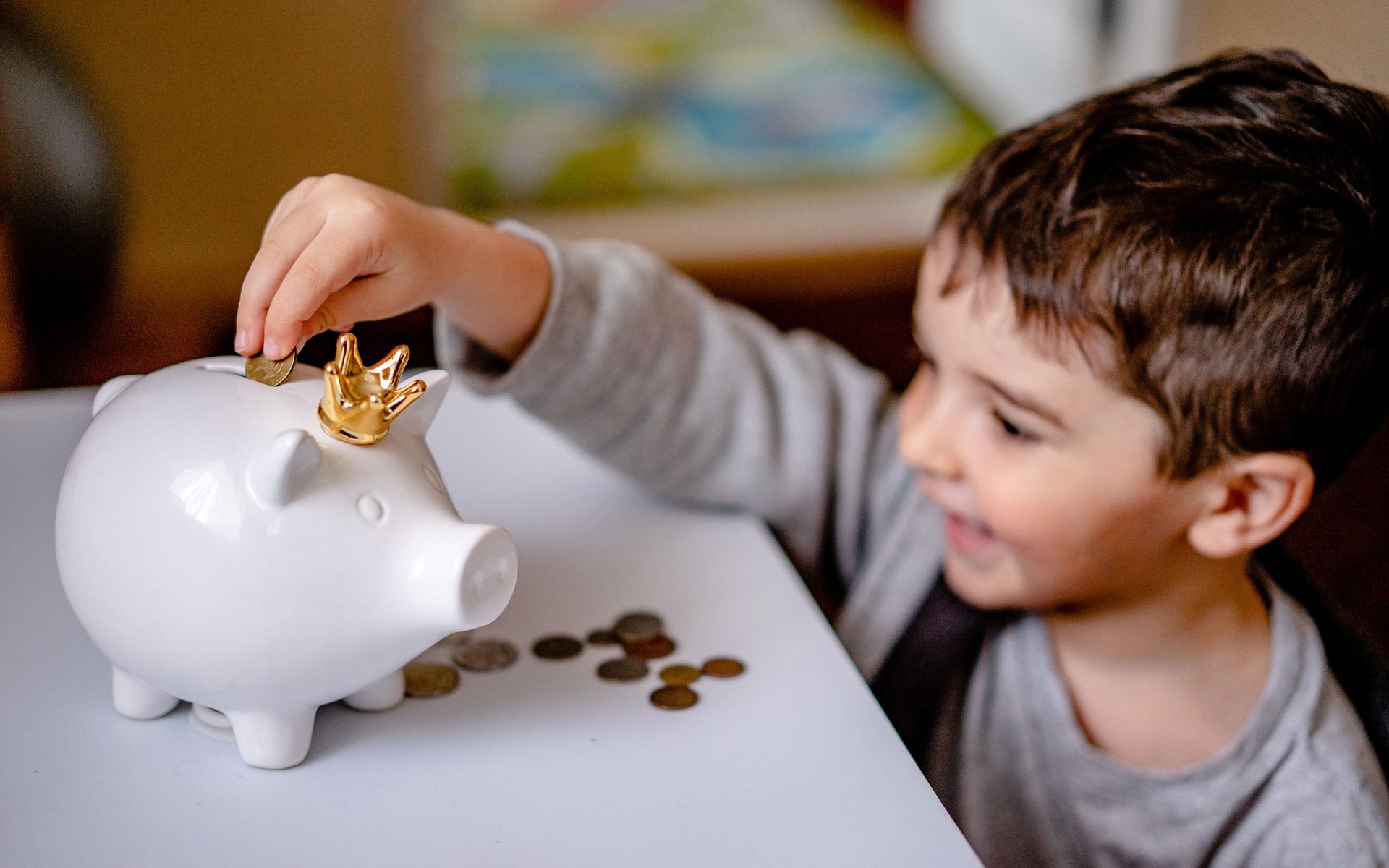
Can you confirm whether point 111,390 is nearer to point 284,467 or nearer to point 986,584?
point 284,467

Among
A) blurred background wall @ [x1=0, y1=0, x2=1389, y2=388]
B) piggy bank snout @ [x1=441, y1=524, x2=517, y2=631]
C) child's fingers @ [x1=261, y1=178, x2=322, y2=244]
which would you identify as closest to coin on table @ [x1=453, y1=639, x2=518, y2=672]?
piggy bank snout @ [x1=441, y1=524, x2=517, y2=631]

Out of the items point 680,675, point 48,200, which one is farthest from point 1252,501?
point 48,200

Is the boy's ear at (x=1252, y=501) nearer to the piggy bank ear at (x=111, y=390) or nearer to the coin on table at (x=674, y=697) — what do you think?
the coin on table at (x=674, y=697)

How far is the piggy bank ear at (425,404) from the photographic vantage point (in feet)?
1.64

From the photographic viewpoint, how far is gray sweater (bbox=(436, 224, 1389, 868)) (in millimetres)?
708

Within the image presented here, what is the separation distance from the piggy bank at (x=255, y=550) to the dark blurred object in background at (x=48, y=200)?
52cm

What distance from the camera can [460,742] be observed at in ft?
1.75

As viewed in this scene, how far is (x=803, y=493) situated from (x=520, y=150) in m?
1.65

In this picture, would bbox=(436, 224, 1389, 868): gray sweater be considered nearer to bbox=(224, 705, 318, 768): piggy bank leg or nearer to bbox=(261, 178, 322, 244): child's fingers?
bbox=(261, 178, 322, 244): child's fingers

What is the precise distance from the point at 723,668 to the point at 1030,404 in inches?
8.9

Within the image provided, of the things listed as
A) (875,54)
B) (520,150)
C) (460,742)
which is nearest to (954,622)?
(460,742)

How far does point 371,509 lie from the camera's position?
1.50 ft

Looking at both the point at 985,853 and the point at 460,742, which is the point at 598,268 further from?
the point at 985,853

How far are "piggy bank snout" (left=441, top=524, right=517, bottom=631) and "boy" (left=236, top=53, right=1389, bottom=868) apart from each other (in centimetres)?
13
